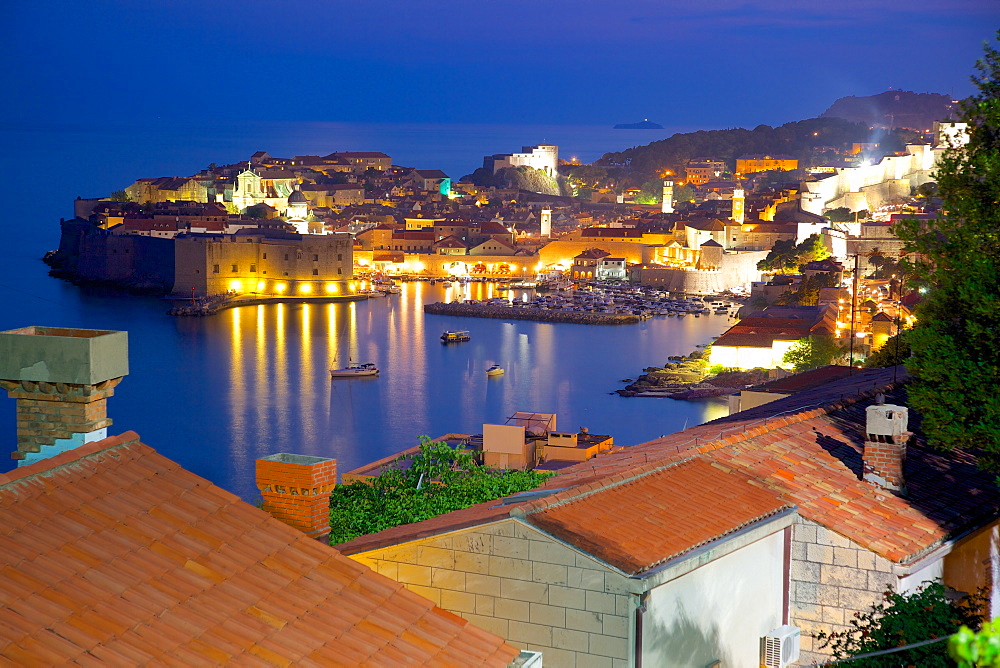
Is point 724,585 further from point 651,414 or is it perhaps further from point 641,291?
point 641,291

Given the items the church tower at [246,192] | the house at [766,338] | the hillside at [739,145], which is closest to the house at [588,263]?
the church tower at [246,192]

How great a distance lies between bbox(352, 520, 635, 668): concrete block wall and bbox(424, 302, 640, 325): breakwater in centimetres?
1998

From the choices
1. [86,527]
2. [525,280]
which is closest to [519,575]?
[86,527]

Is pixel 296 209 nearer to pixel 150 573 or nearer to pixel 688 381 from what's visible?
pixel 688 381

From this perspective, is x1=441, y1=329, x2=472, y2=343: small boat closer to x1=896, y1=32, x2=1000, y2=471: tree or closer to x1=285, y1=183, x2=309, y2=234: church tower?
x1=285, y1=183, x2=309, y2=234: church tower

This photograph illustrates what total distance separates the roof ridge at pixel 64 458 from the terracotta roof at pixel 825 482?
0.61 metres

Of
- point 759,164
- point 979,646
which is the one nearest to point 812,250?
point 979,646

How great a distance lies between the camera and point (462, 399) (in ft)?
47.8

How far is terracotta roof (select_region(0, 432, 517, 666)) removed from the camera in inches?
55.0

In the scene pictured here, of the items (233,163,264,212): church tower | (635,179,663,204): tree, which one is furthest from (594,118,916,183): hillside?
(233,163,264,212): church tower

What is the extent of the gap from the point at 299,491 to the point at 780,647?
101cm

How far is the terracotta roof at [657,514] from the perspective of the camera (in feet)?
6.72

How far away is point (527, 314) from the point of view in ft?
75.7

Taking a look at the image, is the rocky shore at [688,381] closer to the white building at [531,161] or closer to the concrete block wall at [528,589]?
the concrete block wall at [528,589]
